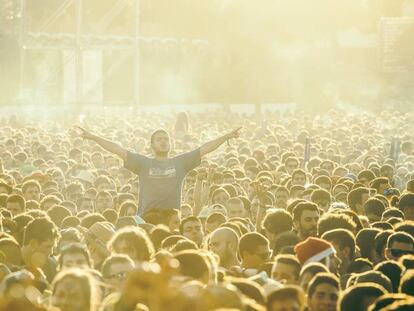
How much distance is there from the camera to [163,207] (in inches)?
552

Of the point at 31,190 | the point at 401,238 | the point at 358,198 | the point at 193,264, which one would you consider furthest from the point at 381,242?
the point at 31,190

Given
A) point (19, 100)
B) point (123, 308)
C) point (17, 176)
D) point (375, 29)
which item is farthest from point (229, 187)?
point (375, 29)

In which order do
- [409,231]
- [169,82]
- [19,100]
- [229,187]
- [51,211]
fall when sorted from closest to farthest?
[409,231], [51,211], [229,187], [19,100], [169,82]

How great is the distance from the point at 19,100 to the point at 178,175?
35.4 meters

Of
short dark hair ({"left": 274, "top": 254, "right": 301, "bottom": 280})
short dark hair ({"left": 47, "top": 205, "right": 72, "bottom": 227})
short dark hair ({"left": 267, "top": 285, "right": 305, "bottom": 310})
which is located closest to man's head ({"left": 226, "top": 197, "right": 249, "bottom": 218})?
short dark hair ({"left": 47, "top": 205, "right": 72, "bottom": 227})

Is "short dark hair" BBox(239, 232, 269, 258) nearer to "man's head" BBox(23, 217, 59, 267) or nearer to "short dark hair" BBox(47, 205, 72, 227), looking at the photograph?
"man's head" BBox(23, 217, 59, 267)

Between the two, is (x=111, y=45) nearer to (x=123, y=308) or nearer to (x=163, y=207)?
(x=163, y=207)

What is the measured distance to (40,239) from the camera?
427 inches

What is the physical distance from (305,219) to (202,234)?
1139 mm

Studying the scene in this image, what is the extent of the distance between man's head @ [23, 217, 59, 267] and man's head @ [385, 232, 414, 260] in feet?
10.3

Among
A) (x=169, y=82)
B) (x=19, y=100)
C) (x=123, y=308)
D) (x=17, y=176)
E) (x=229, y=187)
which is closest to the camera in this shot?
(x=123, y=308)

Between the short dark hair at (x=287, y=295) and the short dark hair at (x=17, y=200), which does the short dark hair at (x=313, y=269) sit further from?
the short dark hair at (x=17, y=200)

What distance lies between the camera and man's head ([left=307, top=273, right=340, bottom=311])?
834cm

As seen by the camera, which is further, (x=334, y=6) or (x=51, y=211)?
(x=334, y=6)
